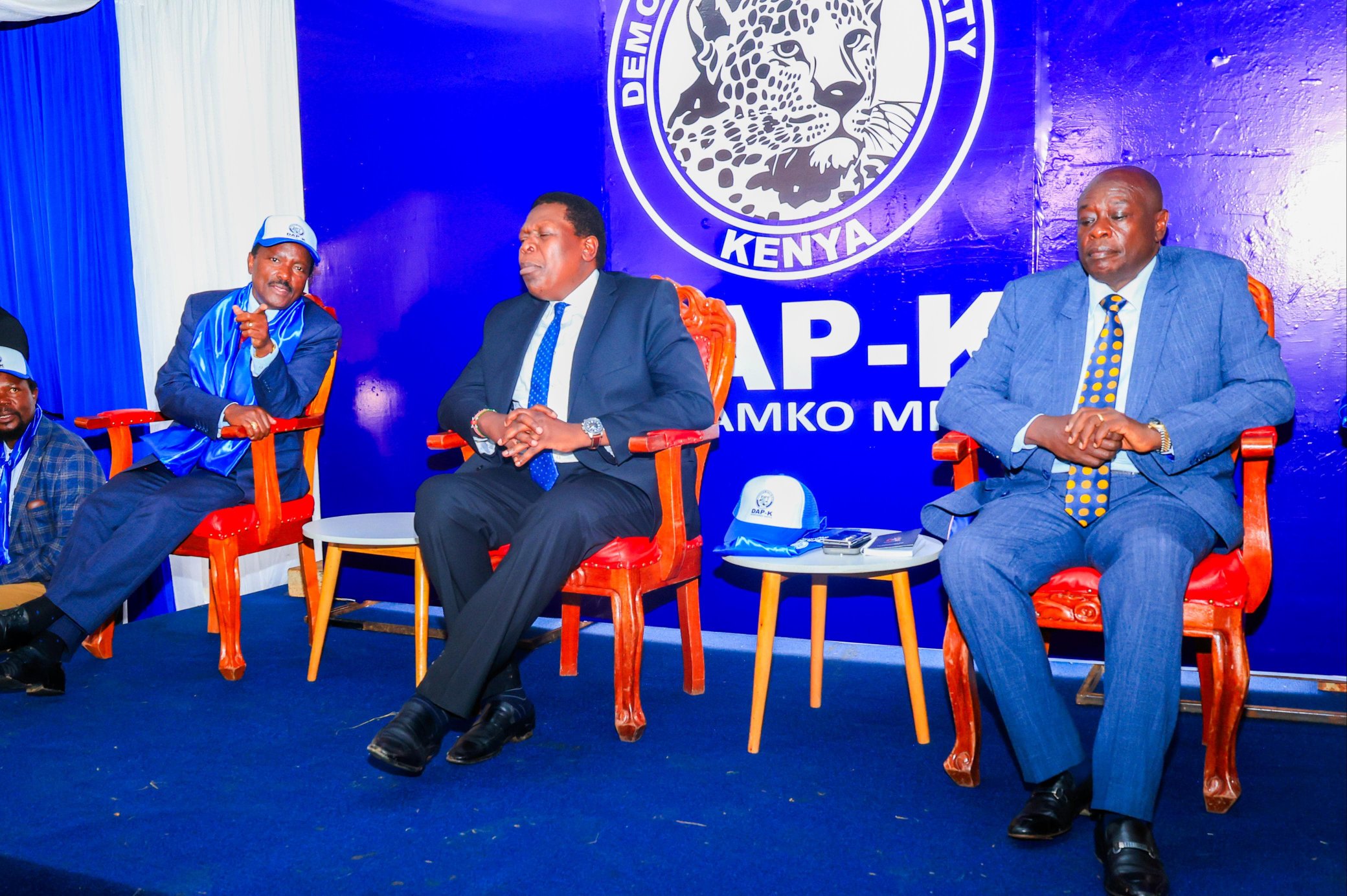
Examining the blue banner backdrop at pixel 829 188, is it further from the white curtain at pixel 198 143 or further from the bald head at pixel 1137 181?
the bald head at pixel 1137 181

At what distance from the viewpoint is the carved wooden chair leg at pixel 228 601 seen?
10.9 ft

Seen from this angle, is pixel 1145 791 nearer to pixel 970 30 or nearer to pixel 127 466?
pixel 970 30

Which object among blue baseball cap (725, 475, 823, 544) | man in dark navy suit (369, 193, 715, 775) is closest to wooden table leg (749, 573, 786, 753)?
blue baseball cap (725, 475, 823, 544)

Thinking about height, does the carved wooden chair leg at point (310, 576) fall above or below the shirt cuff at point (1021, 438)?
below

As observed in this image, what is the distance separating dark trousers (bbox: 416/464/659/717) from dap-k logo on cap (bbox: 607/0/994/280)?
1160mm

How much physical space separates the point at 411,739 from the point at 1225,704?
179cm

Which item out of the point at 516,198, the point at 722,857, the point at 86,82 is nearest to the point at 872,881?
the point at 722,857

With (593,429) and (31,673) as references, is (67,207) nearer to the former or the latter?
(31,673)

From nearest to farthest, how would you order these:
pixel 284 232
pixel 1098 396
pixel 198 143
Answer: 1. pixel 1098 396
2. pixel 284 232
3. pixel 198 143

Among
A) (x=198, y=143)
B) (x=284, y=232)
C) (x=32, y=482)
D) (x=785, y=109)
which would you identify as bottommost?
(x=32, y=482)

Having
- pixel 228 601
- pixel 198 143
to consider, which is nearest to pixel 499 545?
pixel 228 601

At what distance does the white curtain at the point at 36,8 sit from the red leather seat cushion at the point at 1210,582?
4239mm

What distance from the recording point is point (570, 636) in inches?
133

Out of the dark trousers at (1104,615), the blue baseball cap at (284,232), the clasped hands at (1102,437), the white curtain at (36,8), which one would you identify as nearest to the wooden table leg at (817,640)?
the dark trousers at (1104,615)
